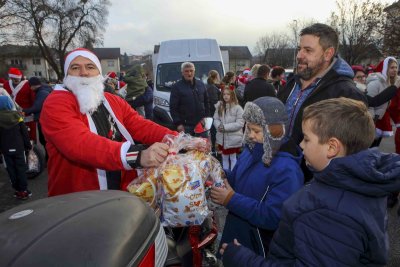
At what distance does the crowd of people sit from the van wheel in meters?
4.57

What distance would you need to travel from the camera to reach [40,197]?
17.6 ft

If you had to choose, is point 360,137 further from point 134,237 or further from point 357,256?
point 134,237

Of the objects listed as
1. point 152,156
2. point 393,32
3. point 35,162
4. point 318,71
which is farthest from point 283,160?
point 393,32

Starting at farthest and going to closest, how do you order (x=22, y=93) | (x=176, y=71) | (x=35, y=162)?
(x=176, y=71)
(x=22, y=93)
(x=35, y=162)

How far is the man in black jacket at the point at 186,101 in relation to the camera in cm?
615

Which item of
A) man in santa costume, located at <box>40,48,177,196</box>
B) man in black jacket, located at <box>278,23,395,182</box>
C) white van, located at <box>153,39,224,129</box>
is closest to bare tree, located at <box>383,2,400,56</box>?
white van, located at <box>153,39,224,129</box>

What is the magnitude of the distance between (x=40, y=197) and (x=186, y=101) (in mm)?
2937

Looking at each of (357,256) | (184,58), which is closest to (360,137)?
(357,256)

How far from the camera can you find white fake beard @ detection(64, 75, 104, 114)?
212 centimetres

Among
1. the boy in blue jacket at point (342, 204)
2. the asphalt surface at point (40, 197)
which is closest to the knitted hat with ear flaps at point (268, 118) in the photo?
the boy in blue jacket at point (342, 204)

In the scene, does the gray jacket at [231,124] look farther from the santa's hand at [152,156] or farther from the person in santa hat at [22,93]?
the person in santa hat at [22,93]

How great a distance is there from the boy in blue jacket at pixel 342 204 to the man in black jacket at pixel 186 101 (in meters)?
4.72

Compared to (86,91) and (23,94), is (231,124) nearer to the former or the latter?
(86,91)

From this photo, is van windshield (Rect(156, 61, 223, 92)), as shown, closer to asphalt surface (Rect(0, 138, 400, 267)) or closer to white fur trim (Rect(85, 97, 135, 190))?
asphalt surface (Rect(0, 138, 400, 267))
